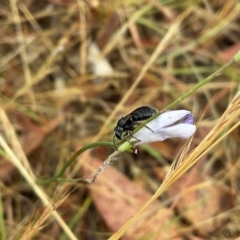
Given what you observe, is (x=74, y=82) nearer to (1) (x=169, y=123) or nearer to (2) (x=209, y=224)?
(2) (x=209, y=224)

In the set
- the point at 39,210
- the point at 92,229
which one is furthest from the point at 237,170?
the point at 39,210

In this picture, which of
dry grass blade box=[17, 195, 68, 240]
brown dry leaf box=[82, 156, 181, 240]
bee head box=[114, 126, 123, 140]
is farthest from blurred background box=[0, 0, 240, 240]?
bee head box=[114, 126, 123, 140]

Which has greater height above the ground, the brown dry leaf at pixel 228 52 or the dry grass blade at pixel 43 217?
the dry grass blade at pixel 43 217

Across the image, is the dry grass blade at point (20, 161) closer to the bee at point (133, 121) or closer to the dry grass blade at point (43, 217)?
the dry grass blade at point (43, 217)

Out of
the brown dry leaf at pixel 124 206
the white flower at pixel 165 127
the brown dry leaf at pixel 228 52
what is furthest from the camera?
the brown dry leaf at pixel 228 52

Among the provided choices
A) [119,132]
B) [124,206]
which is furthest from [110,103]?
[119,132]

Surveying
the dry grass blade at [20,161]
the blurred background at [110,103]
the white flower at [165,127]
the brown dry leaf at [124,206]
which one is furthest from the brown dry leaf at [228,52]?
the white flower at [165,127]

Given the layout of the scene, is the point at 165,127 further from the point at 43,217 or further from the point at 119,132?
the point at 43,217
